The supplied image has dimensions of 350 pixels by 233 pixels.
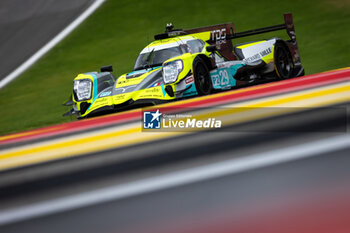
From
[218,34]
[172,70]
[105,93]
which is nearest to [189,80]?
[172,70]

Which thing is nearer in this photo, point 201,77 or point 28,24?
point 201,77

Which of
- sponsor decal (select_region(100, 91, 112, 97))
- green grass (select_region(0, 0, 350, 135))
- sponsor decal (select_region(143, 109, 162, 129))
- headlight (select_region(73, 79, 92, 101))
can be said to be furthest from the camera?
green grass (select_region(0, 0, 350, 135))

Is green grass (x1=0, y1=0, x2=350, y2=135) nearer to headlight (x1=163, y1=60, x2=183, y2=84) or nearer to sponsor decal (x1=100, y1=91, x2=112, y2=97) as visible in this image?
sponsor decal (x1=100, y1=91, x2=112, y2=97)

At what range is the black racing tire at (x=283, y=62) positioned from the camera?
25.2 ft

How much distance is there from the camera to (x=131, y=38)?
1348 cm

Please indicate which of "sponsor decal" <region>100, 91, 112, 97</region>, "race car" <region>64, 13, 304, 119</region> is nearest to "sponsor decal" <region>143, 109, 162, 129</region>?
"race car" <region>64, 13, 304, 119</region>

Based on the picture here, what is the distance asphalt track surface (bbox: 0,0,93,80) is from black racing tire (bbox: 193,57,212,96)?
7339 mm

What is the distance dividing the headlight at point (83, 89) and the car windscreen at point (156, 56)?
0.84 metres

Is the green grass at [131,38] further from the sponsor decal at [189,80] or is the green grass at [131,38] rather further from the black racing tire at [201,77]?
the sponsor decal at [189,80]

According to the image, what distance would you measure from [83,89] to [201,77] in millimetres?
1708

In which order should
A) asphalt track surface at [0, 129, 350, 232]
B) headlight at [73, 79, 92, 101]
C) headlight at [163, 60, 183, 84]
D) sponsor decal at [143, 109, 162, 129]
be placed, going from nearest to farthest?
asphalt track surface at [0, 129, 350, 232] < sponsor decal at [143, 109, 162, 129] < headlight at [163, 60, 183, 84] < headlight at [73, 79, 92, 101]

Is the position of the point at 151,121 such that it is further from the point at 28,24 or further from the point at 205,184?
the point at 28,24

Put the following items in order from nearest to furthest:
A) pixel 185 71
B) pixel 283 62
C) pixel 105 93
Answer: pixel 185 71
pixel 105 93
pixel 283 62

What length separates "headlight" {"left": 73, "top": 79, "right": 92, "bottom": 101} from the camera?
6732 millimetres
